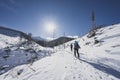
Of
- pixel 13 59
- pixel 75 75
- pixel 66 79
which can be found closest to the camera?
pixel 66 79

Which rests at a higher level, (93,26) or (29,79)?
(93,26)

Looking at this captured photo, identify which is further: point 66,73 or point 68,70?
point 68,70

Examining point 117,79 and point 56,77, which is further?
point 117,79

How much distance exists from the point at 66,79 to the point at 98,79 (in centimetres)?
248

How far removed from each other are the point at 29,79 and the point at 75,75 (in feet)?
11.8

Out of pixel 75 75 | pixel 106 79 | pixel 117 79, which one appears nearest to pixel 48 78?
pixel 75 75

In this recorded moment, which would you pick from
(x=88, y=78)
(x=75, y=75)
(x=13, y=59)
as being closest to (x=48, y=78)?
(x=75, y=75)

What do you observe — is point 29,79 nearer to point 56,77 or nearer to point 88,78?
point 56,77

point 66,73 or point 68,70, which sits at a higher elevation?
point 68,70

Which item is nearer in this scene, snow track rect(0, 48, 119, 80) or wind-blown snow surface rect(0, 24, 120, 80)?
snow track rect(0, 48, 119, 80)

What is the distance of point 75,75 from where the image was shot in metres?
9.13

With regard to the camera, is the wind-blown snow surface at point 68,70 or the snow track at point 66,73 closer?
the snow track at point 66,73

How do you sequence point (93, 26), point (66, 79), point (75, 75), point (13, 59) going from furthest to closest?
1. point (93, 26)
2. point (13, 59)
3. point (75, 75)
4. point (66, 79)

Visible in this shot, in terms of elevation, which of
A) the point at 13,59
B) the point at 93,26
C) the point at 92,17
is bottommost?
the point at 13,59
